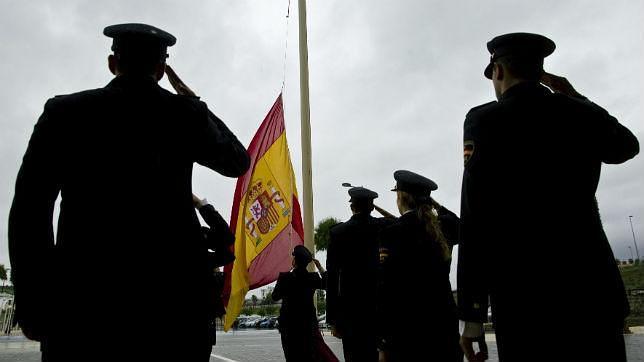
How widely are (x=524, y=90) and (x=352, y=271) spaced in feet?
13.6

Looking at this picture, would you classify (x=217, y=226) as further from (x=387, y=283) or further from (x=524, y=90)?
(x=387, y=283)

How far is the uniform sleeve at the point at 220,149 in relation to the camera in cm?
205

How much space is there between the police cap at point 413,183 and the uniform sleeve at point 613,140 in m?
2.37

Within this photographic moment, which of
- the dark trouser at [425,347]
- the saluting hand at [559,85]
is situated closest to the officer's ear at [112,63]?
the saluting hand at [559,85]

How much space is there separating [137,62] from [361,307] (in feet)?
14.6

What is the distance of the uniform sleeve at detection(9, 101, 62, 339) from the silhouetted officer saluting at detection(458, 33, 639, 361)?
1.39 m

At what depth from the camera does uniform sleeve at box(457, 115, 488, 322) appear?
2.05m

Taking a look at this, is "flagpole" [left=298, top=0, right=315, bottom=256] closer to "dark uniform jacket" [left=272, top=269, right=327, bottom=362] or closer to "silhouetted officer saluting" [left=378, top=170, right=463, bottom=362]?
"dark uniform jacket" [left=272, top=269, right=327, bottom=362]

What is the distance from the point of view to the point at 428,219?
4.54m

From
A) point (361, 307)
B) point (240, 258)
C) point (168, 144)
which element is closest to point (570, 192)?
point (168, 144)

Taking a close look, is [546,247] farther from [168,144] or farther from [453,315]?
[453,315]

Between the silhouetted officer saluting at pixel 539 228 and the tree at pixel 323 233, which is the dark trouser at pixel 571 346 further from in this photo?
the tree at pixel 323 233

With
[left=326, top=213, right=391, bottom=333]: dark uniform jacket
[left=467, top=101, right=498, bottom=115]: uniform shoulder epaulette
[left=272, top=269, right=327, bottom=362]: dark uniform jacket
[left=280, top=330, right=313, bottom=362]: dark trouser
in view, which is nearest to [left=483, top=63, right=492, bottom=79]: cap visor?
[left=467, top=101, right=498, bottom=115]: uniform shoulder epaulette

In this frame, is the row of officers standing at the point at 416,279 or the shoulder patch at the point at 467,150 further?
the row of officers standing at the point at 416,279
